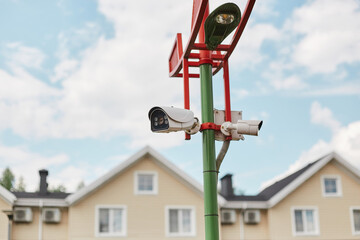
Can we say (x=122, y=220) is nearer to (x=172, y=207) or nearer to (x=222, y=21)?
(x=172, y=207)

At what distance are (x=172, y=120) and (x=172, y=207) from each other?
17.6 metres

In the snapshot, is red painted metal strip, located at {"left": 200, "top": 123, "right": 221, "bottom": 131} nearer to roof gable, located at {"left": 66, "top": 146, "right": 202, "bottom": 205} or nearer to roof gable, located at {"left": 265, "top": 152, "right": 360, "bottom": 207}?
roof gable, located at {"left": 66, "top": 146, "right": 202, "bottom": 205}

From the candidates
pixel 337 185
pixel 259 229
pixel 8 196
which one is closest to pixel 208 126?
A: pixel 8 196

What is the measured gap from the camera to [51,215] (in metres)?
22.3

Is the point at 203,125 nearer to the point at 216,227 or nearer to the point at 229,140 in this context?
the point at 229,140

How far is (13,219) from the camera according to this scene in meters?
22.0

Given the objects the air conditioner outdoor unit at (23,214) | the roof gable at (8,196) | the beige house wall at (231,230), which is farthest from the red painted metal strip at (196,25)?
the beige house wall at (231,230)

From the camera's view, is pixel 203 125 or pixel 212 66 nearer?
pixel 203 125

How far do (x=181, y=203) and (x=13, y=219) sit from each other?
6994 mm

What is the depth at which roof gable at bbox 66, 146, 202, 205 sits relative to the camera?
2225 centimetres

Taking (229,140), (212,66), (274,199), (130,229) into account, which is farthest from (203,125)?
(274,199)

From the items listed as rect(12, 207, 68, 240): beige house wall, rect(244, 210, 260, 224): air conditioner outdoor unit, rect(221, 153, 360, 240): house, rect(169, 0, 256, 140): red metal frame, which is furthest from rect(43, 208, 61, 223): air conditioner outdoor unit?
rect(169, 0, 256, 140): red metal frame

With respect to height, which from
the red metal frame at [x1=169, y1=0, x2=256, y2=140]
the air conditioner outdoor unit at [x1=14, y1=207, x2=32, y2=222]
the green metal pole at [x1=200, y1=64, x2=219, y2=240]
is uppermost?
the red metal frame at [x1=169, y1=0, x2=256, y2=140]

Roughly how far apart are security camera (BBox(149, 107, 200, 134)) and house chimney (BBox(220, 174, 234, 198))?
19376 mm
